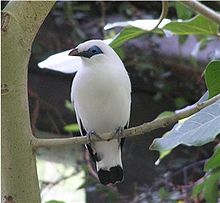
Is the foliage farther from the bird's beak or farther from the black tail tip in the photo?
the black tail tip

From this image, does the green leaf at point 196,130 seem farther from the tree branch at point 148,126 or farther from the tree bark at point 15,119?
the tree bark at point 15,119

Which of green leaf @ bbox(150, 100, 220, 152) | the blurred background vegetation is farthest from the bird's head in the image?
the blurred background vegetation

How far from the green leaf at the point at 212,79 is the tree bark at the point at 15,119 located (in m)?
0.25

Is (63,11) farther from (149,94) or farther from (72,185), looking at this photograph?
(72,185)

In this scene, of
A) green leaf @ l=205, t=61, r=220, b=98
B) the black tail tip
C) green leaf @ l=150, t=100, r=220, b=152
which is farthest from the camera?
the black tail tip

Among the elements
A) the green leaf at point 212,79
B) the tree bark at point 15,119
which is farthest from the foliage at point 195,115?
the tree bark at point 15,119

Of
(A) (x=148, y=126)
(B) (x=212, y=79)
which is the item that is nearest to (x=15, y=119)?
(A) (x=148, y=126)

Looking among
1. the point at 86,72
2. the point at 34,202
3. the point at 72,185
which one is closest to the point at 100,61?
the point at 86,72

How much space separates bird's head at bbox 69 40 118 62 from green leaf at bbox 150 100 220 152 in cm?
34

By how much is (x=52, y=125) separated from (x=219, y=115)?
150cm

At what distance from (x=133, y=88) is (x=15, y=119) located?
1563mm

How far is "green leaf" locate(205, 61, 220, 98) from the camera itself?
788 mm

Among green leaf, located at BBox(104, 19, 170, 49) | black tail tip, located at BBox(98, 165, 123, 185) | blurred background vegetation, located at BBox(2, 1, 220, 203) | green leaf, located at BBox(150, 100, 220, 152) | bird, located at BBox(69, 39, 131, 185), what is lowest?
blurred background vegetation, located at BBox(2, 1, 220, 203)

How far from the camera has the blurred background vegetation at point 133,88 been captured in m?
2.09
